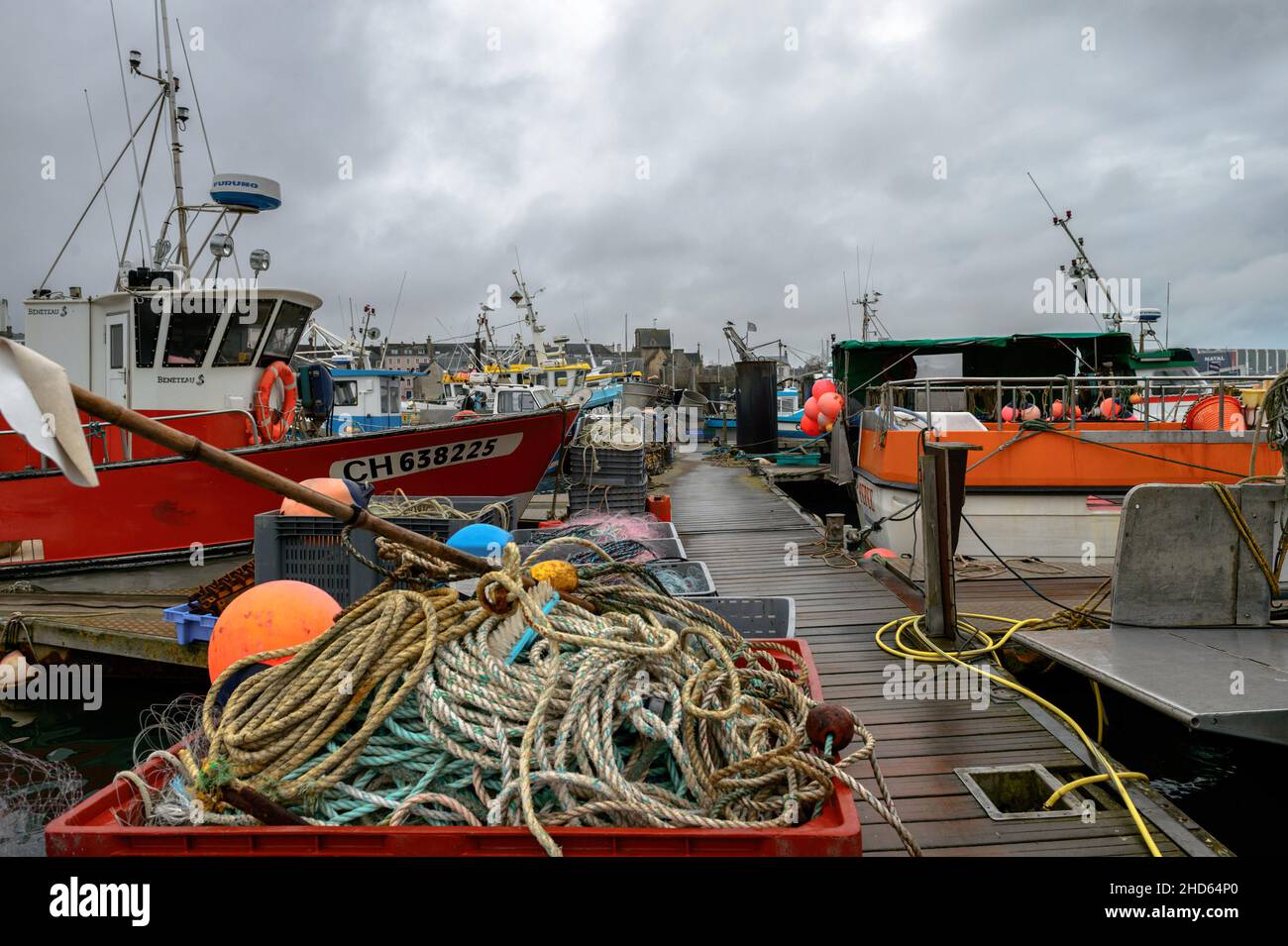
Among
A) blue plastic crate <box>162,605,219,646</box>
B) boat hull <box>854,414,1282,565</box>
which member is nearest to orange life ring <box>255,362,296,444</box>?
blue plastic crate <box>162,605,219,646</box>

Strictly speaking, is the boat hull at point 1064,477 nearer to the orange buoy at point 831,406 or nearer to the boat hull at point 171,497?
the boat hull at point 171,497

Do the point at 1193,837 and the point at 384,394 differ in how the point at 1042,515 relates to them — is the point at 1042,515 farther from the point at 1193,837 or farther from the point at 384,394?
the point at 384,394

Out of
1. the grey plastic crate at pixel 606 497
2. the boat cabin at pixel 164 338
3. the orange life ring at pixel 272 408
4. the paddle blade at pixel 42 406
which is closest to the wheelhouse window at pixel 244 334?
the boat cabin at pixel 164 338

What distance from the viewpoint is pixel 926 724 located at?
3766 mm

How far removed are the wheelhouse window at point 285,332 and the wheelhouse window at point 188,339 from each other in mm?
583

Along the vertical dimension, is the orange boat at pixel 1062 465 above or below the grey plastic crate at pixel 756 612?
above

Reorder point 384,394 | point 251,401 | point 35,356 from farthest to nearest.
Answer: point 384,394
point 251,401
point 35,356

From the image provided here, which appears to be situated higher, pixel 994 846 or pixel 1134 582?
pixel 1134 582

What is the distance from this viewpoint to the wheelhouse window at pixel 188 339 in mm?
8703

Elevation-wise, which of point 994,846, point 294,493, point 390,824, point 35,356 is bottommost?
point 994,846

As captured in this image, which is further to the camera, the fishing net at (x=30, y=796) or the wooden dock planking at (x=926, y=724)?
the fishing net at (x=30, y=796)
